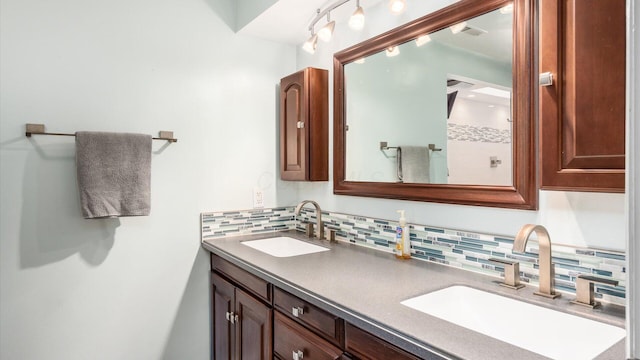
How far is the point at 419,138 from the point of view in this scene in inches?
66.8

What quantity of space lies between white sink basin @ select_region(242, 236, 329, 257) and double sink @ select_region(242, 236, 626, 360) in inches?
31.2

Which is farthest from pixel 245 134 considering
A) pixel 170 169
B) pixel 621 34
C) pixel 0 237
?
pixel 621 34

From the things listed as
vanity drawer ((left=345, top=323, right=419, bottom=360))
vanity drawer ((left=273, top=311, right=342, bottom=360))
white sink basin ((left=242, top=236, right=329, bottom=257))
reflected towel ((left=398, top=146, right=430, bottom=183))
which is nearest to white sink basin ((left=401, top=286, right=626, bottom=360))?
vanity drawer ((left=345, top=323, right=419, bottom=360))

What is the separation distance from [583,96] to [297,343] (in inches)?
46.2

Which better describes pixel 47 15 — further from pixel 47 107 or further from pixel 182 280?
pixel 182 280

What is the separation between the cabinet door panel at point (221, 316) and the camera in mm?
1945

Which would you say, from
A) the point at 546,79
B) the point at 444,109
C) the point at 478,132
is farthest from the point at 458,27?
the point at 546,79

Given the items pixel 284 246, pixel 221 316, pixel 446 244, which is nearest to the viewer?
pixel 446 244

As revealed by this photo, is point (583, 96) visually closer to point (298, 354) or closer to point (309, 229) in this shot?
point (298, 354)

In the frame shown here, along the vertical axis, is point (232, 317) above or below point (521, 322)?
below

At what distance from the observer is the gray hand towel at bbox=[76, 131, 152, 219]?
1.73 metres

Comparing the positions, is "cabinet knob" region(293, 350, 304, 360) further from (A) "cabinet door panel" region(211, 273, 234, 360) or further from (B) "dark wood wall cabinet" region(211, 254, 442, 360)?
(A) "cabinet door panel" region(211, 273, 234, 360)

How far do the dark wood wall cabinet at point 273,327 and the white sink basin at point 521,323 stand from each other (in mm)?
194

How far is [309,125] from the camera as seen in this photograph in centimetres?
217
